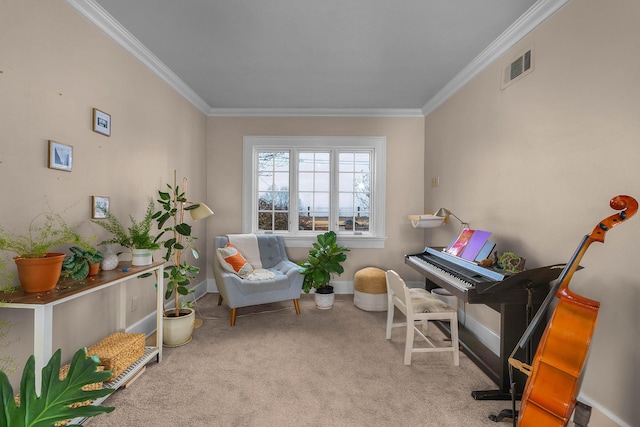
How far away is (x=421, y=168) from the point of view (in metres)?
4.25

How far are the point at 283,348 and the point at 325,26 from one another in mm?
2639

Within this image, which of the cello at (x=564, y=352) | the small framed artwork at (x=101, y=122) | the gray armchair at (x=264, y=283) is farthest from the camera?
the gray armchair at (x=264, y=283)

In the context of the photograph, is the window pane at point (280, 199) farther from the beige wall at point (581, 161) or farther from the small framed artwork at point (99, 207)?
the beige wall at point (581, 161)

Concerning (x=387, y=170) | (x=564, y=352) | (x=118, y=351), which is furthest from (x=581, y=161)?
(x=118, y=351)

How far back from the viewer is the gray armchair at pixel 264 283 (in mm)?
3111

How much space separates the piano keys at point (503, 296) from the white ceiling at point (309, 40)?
1792mm

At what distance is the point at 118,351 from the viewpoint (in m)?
2.04

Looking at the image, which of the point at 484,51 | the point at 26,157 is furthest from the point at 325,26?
the point at 26,157

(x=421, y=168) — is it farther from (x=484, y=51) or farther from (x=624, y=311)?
(x=624, y=311)

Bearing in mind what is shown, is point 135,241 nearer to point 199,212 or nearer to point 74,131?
point 199,212

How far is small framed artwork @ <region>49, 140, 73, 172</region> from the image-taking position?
1.88 metres

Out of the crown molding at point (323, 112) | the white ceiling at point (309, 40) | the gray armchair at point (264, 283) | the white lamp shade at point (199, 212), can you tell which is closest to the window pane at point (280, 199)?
the gray armchair at point (264, 283)

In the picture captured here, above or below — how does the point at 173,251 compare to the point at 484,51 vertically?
below

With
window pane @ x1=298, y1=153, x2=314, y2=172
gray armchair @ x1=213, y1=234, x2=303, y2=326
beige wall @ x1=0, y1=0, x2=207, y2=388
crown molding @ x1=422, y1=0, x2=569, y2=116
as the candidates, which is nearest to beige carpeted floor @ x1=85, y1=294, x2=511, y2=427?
gray armchair @ x1=213, y1=234, x2=303, y2=326
